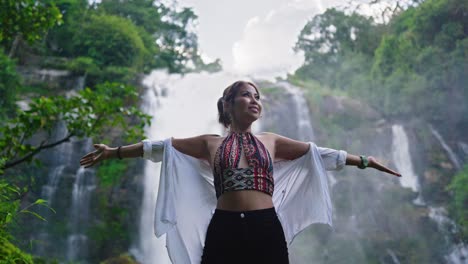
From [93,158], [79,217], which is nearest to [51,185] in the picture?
[79,217]

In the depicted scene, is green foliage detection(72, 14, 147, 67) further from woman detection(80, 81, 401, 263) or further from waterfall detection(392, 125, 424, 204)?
woman detection(80, 81, 401, 263)

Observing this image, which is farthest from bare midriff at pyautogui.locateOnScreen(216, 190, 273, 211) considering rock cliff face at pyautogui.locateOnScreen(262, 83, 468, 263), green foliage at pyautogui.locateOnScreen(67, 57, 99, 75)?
green foliage at pyautogui.locateOnScreen(67, 57, 99, 75)

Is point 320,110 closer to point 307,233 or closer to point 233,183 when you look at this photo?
point 307,233

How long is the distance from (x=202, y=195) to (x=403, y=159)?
14.4 metres

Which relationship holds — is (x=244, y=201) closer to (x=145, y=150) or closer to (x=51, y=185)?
(x=145, y=150)

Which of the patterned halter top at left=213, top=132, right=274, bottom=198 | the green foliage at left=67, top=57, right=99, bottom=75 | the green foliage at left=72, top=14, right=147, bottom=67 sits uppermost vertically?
the green foliage at left=72, top=14, right=147, bottom=67

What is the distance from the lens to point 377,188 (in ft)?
47.5

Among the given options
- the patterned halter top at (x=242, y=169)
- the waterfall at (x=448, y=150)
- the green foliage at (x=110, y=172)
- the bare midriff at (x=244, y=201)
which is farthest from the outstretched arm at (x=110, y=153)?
the waterfall at (x=448, y=150)

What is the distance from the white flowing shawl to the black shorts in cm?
28

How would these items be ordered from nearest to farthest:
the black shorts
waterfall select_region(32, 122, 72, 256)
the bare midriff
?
the black shorts → the bare midriff → waterfall select_region(32, 122, 72, 256)

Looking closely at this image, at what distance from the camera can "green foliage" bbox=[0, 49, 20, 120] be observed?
13320mm

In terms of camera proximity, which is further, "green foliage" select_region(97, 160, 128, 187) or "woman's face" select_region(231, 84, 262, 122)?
"green foliage" select_region(97, 160, 128, 187)

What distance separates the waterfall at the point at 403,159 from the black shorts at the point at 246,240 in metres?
13.7

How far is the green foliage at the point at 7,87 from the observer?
1332cm
